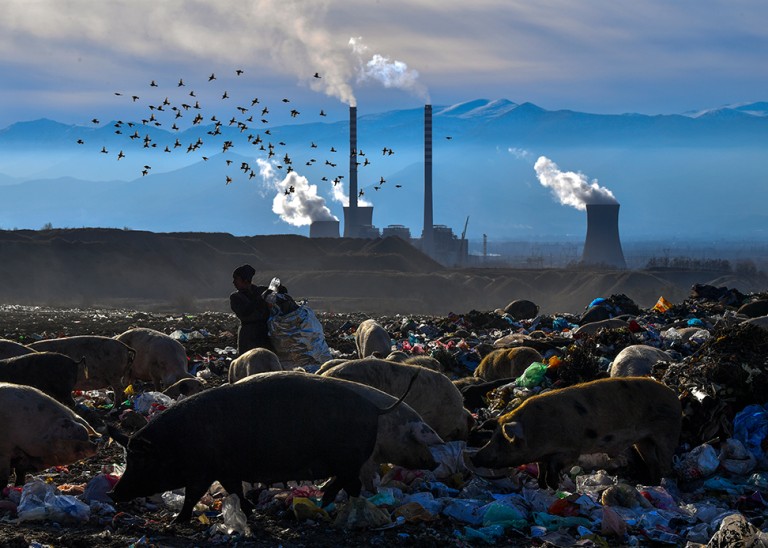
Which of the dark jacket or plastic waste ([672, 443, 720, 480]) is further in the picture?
the dark jacket

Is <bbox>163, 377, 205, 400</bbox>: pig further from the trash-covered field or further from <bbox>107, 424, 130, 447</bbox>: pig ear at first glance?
<bbox>107, 424, 130, 447</bbox>: pig ear

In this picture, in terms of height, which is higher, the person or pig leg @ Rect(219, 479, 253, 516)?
the person

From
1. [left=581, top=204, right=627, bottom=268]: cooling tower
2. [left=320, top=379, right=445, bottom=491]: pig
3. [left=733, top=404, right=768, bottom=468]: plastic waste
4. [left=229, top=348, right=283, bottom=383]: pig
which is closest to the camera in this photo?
[left=320, top=379, right=445, bottom=491]: pig

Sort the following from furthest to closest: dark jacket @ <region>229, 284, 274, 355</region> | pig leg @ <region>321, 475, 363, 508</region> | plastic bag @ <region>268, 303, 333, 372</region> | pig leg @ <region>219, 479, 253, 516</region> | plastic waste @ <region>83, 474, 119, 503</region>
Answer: plastic bag @ <region>268, 303, 333, 372</region> → dark jacket @ <region>229, 284, 274, 355</region> → plastic waste @ <region>83, 474, 119, 503</region> → pig leg @ <region>321, 475, 363, 508</region> → pig leg @ <region>219, 479, 253, 516</region>

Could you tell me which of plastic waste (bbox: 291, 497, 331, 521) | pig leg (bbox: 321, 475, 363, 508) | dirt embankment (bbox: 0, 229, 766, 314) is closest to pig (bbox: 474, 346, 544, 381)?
pig leg (bbox: 321, 475, 363, 508)

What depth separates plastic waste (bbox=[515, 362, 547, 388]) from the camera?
35.2ft

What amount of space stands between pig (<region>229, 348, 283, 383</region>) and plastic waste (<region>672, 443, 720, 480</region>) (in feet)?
15.2

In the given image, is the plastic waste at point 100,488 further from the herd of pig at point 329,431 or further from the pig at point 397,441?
the pig at point 397,441

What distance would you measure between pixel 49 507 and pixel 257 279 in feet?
174

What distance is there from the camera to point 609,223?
111 meters

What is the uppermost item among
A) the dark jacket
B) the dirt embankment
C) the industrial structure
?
the industrial structure

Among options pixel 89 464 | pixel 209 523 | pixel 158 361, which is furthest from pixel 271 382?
pixel 158 361

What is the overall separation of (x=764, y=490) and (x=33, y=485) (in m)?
5.96

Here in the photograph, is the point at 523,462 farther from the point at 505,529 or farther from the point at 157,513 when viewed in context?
the point at 157,513
